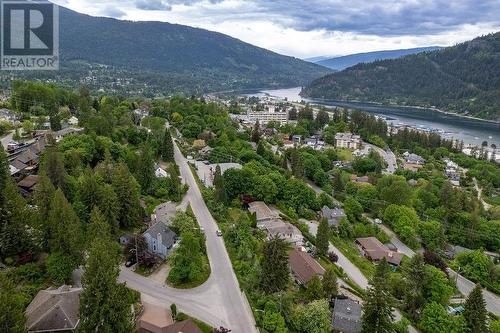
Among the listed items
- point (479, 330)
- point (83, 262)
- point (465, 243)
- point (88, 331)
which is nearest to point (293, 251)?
point (479, 330)

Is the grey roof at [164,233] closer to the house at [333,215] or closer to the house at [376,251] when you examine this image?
the house at [333,215]

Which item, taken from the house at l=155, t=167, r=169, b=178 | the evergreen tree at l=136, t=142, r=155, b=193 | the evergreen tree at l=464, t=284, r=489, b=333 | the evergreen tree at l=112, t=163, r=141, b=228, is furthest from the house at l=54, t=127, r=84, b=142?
the evergreen tree at l=464, t=284, r=489, b=333

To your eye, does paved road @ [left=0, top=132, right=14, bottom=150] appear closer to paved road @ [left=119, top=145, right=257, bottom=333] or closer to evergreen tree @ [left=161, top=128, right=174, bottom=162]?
evergreen tree @ [left=161, top=128, right=174, bottom=162]

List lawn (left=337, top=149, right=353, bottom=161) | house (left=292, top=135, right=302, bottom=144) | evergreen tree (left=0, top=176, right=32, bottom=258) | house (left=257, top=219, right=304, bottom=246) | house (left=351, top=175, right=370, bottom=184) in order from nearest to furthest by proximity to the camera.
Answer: evergreen tree (left=0, top=176, right=32, bottom=258), house (left=257, top=219, right=304, bottom=246), house (left=351, top=175, right=370, bottom=184), lawn (left=337, top=149, right=353, bottom=161), house (left=292, top=135, right=302, bottom=144)

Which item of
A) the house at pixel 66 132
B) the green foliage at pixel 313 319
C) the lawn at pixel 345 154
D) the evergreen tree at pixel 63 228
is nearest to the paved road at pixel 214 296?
the green foliage at pixel 313 319

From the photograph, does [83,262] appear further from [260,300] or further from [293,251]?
[293,251]

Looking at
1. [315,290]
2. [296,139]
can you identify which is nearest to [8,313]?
[315,290]
